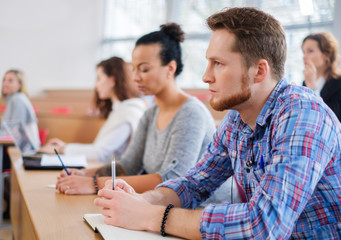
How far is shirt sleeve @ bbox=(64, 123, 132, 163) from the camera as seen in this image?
232 cm

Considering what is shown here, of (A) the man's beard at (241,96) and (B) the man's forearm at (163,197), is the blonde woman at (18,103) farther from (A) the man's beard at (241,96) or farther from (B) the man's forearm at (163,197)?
(A) the man's beard at (241,96)

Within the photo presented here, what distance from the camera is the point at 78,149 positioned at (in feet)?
7.80

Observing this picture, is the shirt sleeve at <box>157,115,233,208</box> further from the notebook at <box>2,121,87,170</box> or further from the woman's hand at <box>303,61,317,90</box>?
the woman's hand at <box>303,61,317,90</box>

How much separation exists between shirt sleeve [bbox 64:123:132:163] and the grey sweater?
1.57 ft

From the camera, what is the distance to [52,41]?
24.0ft

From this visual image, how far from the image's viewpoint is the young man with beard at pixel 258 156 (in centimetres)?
78

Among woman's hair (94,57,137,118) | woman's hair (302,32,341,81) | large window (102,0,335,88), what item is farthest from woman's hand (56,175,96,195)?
woman's hair (302,32,341,81)

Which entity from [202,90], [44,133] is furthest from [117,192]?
[202,90]

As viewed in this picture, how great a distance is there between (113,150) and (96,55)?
5624 mm

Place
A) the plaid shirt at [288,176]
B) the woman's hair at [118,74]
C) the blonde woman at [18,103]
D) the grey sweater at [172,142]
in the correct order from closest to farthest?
the plaid shirt at [288,176] → the grey sweater at [172,142] → the woman's hair at [118,74] → the blonde woman at [18,103]

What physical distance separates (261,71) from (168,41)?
0.90m

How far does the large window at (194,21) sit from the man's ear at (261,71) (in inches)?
53.0

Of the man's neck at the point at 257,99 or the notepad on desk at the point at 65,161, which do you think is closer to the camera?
the man's neck at the point at 257,99

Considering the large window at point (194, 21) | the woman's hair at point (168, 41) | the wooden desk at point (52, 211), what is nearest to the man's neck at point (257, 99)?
the wooden desk at point (52, 211)
